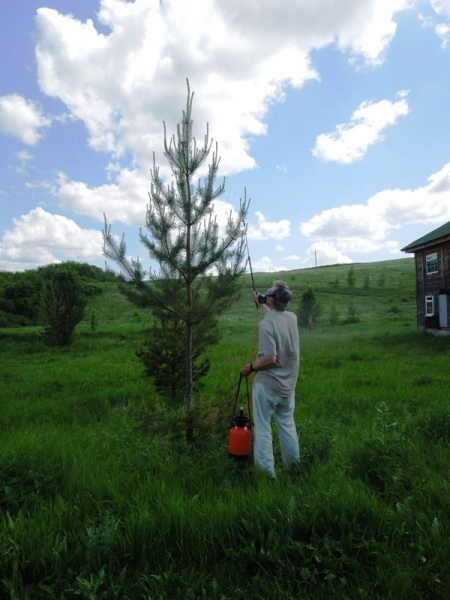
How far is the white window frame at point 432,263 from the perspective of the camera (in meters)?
26.2

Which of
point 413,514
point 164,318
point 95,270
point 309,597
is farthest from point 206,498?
point 95,270

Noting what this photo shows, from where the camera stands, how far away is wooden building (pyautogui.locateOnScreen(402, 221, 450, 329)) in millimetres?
24500

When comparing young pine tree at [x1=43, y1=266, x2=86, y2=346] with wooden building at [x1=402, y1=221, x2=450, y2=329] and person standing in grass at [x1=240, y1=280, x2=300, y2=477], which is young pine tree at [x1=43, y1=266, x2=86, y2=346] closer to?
wooden building at [x1=402, y1=221, x2=450, y2=329]

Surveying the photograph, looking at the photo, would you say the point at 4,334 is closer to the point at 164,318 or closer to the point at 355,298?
the point at 164,318

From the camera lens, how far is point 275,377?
4.58 m

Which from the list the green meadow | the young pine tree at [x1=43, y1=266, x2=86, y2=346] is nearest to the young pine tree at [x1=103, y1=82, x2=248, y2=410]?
the green meadow

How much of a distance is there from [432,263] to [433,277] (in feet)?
3.19

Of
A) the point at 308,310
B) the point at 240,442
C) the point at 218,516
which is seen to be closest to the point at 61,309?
the point at 308,310

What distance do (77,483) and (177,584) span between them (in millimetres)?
1701

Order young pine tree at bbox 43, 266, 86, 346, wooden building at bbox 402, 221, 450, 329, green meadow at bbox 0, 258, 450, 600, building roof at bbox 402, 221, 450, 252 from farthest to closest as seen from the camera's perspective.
→ 1. young pine tree at bbox 43, 266, 86, 346
2. building roof at bbox 402, 221, 450, 252
3. wooden building at bbox 402, 221, 450, 329
4. green meadow at bbox 0, 258, 450, 600

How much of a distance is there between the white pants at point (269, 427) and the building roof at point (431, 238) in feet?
78.1

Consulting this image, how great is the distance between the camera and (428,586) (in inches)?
103

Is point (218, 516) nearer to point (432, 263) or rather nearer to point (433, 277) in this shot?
point (433, 277)

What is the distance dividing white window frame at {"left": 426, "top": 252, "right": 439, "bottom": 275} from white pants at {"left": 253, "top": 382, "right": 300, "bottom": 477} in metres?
25.3
